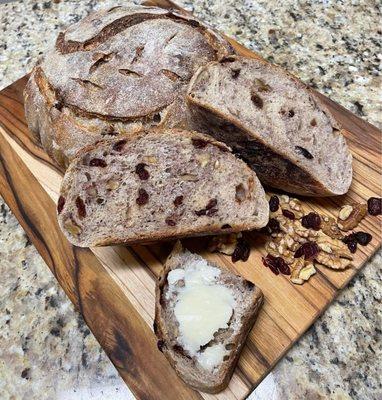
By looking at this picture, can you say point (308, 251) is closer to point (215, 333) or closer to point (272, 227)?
point (272, 227)

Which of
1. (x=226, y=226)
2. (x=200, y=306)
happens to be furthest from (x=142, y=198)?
(x=200, y=306)

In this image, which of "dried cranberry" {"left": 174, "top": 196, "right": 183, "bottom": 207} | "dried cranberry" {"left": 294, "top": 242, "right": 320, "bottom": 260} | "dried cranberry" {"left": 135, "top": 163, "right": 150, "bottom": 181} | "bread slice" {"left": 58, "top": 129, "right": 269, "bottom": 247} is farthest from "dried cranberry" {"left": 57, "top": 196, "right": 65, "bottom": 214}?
"dried cranberry" {"left": 294, "top": 242, "right": 320, "bottom": 260}

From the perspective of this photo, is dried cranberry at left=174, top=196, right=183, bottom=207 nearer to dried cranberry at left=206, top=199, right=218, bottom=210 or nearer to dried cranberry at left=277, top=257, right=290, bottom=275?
dried cranberry at left=206, top=199, right=218, bottom=210

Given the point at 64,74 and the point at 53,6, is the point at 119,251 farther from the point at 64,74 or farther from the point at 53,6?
the point at 53,6

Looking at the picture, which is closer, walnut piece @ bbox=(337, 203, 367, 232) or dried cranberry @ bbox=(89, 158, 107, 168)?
dried cranberry @ bbox=(89, 158, 107, 168)

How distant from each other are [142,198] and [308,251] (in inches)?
24.3

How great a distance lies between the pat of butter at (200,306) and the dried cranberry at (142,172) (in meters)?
0.34

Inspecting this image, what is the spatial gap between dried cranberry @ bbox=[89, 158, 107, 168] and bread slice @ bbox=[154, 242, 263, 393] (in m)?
0.39

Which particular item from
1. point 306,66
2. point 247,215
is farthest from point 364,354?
point 306,66

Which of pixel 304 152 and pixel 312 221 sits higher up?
pixel 304 152

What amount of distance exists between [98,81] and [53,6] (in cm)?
135

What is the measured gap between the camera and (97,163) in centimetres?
166

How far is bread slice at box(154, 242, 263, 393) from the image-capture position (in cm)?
145

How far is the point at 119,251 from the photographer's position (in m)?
1.77
